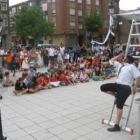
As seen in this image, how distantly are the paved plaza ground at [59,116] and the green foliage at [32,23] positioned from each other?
91.1ft

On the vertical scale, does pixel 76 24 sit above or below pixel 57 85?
above

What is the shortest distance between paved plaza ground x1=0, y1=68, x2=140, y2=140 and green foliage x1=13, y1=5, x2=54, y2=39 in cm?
2776

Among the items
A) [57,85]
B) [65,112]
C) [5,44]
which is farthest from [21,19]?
[65,112]

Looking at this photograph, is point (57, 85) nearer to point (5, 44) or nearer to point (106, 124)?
point (106, 124)

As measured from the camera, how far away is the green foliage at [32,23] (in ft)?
117

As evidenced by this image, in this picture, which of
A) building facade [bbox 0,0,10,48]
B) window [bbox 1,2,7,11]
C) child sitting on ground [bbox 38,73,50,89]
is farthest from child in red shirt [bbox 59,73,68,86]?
window [bbox 1,2,7,11]

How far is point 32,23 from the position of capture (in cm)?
3631

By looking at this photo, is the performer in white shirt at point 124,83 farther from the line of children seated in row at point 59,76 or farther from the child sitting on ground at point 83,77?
the child sitting on ground at point 83,77

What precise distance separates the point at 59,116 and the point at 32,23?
32093 millimetres

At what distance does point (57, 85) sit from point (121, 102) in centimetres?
566

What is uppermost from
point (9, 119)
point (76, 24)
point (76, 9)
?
point (76, 9)

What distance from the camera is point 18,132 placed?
4977 millimetres

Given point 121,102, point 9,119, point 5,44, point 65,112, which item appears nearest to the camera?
point 121,102

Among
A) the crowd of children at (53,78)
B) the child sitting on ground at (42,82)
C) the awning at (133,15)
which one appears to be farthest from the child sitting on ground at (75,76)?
the awning at (133,15)
